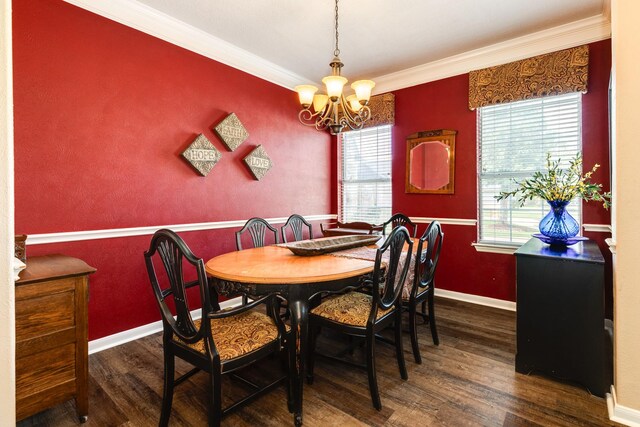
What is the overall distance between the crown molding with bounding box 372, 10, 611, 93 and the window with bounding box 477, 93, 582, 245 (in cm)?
47

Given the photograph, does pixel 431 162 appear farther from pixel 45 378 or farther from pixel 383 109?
pixel 45 378

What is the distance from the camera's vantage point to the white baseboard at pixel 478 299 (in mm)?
3451

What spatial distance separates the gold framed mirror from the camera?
3.79 m

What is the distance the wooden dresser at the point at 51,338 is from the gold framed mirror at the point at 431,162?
341 cm

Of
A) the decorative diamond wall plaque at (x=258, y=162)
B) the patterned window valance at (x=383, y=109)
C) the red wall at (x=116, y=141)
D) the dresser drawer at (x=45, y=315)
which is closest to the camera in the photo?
the dresser drawer at (x=45, y=315)

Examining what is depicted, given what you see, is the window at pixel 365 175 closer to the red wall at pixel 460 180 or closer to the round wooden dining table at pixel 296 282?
the red wall at pixel 460 180

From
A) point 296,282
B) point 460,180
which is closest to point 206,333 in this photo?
point 296,282

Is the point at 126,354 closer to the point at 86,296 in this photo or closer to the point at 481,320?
the point at 86,296

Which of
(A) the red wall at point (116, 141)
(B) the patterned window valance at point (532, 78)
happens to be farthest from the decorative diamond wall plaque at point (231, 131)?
(B) the patterned window valance at point (532, 78)

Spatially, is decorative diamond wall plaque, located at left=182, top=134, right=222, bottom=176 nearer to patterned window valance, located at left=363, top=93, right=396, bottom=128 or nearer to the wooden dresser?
the wooden dresser

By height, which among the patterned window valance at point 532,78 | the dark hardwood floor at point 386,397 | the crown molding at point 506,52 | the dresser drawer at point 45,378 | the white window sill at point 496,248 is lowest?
the dark hardwood floor at point 386,397

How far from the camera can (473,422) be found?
1755 millimetres

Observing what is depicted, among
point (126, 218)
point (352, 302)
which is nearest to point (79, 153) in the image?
point (126, 218)

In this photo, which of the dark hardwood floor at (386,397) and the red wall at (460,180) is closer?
the dark hardwood floor at (386,397)
